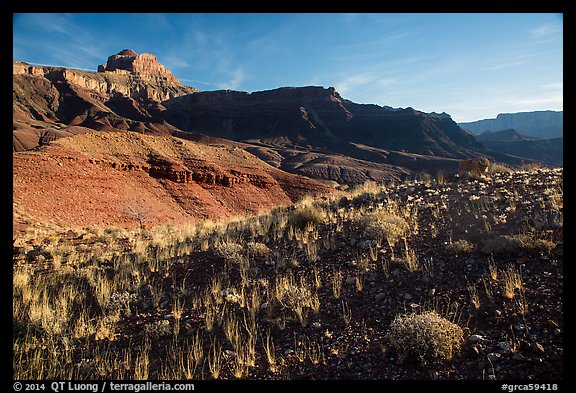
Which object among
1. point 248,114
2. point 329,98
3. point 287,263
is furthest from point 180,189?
point 329,98

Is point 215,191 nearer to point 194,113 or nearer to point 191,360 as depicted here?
point 191,360

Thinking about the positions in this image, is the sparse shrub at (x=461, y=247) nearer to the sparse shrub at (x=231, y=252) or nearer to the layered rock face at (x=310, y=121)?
the sparse shrub at (x=231, y=252)

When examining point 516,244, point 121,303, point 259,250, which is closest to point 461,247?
point 516,244

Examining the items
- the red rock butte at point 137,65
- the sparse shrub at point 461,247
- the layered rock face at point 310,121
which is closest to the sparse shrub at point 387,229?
the sparse shrub at point 461,247

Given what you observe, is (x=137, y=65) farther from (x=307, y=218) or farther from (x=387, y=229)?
(x=387, y=229)

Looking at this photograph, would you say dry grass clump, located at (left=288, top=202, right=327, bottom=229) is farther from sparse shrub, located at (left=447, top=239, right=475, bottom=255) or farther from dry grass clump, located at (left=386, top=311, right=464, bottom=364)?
dry grass clump, located at (left=386, top=311, right=464, bottom=364)

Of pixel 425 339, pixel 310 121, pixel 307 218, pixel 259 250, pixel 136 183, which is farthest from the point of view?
pixel 310 121
